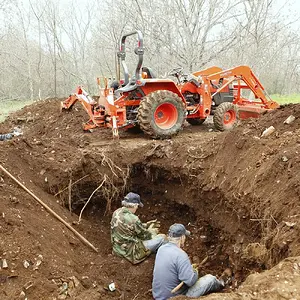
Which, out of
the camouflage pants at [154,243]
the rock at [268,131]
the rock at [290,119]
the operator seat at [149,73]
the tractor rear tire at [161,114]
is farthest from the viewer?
the operator seat at [149,73]

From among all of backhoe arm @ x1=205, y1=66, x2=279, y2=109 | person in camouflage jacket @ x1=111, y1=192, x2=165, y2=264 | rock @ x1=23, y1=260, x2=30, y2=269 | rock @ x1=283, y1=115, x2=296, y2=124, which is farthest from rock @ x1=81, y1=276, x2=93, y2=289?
backhoe arm @ x1=205, y1=66, x2=279, y2=109

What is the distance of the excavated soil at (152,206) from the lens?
14.2 ft

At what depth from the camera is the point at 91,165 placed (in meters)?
7.40

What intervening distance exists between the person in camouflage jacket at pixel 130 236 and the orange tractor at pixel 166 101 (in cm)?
269

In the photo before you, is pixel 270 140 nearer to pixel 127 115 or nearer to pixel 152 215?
pixel 152 215

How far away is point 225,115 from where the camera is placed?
33.8 feet

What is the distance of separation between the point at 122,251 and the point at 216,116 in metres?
5.37

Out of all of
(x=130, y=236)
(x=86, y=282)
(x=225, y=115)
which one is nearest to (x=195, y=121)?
(x=225, y=115)

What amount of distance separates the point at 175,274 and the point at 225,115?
6583mm

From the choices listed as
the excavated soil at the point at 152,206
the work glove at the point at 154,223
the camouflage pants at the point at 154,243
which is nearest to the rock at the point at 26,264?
the excavated soil at the point at 152,206

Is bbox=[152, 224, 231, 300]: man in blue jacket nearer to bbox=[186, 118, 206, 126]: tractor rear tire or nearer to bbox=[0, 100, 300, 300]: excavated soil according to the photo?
bbox=[0, 100, 300, 300]: excavated soil

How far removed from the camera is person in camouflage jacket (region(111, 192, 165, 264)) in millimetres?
5871

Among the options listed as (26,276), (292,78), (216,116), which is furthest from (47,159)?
(292,78)

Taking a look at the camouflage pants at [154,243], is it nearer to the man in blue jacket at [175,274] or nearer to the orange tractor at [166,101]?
the man in blue jacket at [175,274]
